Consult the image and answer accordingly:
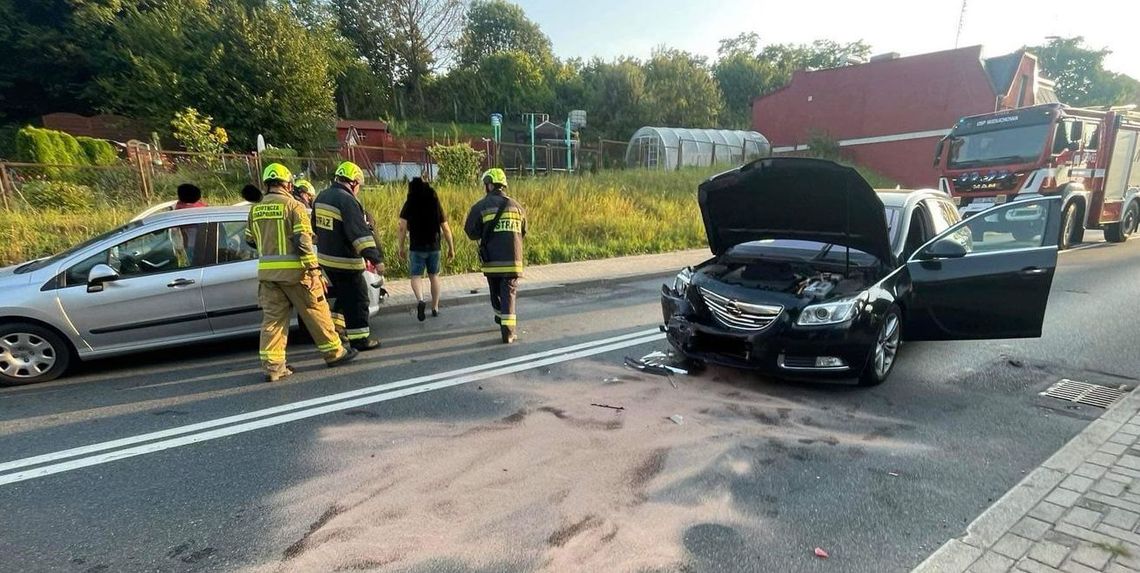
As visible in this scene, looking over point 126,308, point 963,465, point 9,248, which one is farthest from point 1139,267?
point 9,248

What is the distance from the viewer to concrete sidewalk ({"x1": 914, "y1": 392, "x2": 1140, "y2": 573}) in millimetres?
2283

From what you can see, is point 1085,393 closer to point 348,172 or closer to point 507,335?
point 507,335

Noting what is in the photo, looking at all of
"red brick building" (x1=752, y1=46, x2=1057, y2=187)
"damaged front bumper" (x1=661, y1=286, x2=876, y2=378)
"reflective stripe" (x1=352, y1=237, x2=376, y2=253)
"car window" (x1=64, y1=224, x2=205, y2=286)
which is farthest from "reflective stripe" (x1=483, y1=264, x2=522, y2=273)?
"red brick building" (x1=752, y1=46, x2=1057, y2=187)

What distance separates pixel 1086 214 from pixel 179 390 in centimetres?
1680

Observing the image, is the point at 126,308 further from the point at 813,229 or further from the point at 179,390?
the point at 813,229

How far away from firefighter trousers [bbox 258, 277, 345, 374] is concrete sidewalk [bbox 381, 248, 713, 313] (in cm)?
217

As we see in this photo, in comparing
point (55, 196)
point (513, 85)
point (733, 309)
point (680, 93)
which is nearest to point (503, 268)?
point (733, 309)

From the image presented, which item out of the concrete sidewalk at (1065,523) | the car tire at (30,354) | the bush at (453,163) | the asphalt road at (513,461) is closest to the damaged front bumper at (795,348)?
the asphalt road at (513,461)

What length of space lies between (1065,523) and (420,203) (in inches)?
239

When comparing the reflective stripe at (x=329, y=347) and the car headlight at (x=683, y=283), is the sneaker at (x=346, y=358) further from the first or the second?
the car headlight at (x=683, y=283)

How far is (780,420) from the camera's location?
373 cm

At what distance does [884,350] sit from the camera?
438cm

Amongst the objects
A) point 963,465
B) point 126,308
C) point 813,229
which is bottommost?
point 963,465

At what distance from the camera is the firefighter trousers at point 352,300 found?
208 inches
